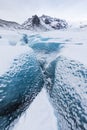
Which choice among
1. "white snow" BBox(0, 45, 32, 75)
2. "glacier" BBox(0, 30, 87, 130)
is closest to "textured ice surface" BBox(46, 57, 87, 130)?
"glacier" BBox(0, 30, 87, 130)

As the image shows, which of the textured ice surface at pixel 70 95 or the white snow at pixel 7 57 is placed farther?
the white snow at pixel 7 57

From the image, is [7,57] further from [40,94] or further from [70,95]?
[70,95]

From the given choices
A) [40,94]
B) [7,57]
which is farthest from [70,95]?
[7,57]

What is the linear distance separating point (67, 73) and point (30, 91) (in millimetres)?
599

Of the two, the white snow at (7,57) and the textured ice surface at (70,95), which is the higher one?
the white snow at (7,57)

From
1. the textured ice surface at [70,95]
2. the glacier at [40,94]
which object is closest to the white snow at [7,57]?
the glacier at [40,94]

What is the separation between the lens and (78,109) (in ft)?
5.95

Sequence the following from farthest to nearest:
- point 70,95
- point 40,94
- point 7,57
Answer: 1. point 40,94
2. point 7,57
3. point 70,95

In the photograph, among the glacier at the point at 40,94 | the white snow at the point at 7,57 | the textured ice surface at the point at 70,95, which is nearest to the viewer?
the textured ice surface at the point at 70,95

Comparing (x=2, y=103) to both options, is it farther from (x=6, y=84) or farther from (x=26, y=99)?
(x=26, y=99)

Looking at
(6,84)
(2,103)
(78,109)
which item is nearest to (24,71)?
(6,84)

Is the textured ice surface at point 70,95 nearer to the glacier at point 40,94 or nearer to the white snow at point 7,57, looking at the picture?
the glacier at point 40,94

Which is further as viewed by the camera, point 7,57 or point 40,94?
point 40,94

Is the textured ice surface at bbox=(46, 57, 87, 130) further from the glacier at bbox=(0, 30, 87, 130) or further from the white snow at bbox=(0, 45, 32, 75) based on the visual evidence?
the white snow at bbox=(0, 45, 32, 75)
